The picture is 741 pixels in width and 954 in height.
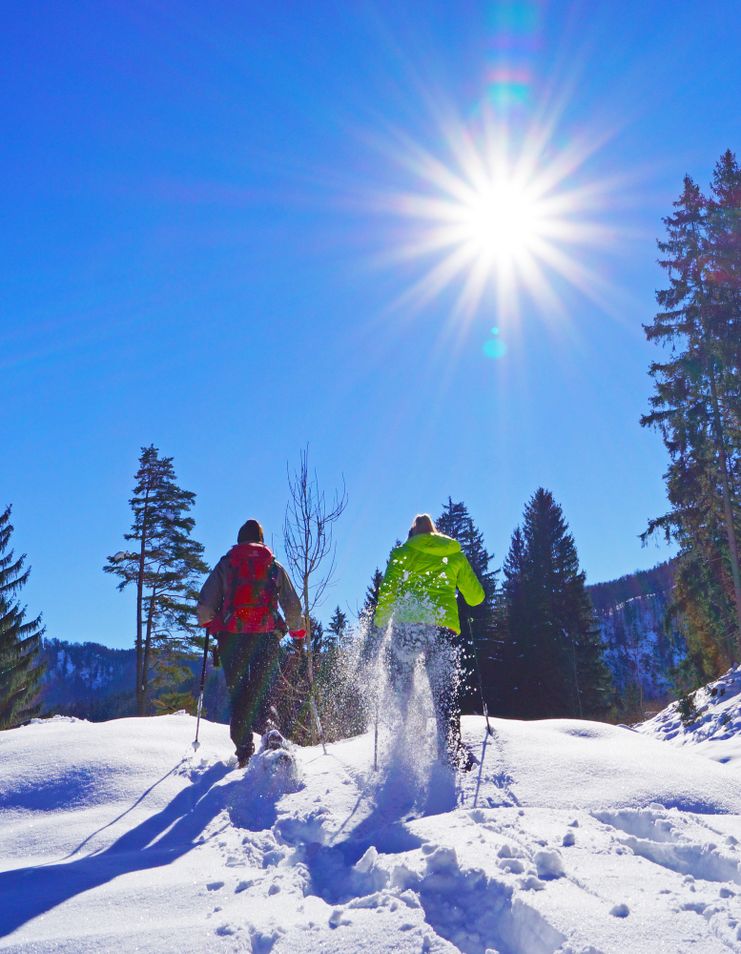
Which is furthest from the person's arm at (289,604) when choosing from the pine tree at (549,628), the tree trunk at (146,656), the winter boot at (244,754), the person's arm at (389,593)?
the pine tree at (549,628)

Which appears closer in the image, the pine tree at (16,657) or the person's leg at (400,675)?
the person's leg at (400,675)

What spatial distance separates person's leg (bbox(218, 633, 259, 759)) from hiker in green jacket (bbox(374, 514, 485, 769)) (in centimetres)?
119

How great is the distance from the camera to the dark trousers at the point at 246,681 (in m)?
5.23

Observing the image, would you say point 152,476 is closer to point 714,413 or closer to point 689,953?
point 714,413

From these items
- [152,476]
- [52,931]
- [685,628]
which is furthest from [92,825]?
[685,628]

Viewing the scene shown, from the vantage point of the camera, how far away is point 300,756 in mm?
5715

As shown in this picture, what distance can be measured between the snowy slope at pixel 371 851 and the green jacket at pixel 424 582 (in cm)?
104

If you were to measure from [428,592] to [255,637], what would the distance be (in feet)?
5.00

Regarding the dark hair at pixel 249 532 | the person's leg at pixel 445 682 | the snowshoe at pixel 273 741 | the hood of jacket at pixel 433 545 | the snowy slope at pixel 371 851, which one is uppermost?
the dark hair at pixel 249 532

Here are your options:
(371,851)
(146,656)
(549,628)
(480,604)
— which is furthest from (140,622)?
(371,851)

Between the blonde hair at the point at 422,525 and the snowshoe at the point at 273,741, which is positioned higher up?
the blonde hair at the point at 422,525

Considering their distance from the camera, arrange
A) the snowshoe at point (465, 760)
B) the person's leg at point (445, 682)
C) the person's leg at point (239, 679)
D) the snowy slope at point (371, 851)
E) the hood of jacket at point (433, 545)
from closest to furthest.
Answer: the snowy slope at point (371, 851)
the snowshoe at point (465, 760)
the person's leg at point (445, 682)
the person's leg at point (239, 679)
the hood of jacket at point (433, 545)

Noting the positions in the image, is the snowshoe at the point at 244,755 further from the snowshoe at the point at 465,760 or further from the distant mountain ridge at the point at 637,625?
the distant mountain ridge at the point at 637,625

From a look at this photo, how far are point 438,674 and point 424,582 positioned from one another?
2.56 ft
